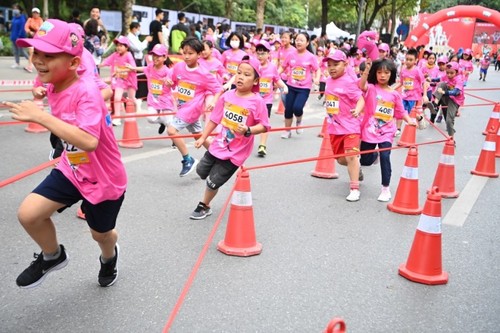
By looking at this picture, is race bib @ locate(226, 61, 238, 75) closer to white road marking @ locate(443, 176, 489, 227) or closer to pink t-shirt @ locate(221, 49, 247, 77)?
pink t-shirt @ locate(221, 49, 247, 77)

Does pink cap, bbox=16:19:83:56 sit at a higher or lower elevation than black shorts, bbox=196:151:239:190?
higher

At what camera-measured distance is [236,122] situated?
18.4 ft

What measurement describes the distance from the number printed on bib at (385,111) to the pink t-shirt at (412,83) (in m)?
5.00

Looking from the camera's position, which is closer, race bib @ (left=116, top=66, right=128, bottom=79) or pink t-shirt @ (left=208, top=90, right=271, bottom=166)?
pink t-shirt @ (left=208, top=90, right=271, bottom=166)

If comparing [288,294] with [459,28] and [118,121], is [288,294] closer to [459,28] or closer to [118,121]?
[118,121]

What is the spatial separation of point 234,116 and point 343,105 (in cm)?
199

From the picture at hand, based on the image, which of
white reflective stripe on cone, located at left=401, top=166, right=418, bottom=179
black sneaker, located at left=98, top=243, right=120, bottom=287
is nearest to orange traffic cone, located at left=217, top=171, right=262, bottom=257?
black sneaker, located at left=98, top=243, right=120, bottom=287

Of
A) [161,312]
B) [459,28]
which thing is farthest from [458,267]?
[459,28]

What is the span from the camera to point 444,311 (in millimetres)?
4023

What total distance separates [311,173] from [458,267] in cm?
355

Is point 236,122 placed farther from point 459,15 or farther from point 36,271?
point 459,15

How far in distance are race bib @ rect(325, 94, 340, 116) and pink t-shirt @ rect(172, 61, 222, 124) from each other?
1479 millimetres

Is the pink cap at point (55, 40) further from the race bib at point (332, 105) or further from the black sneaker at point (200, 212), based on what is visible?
the race bib at point (332, 105)

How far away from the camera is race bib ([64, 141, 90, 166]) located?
3.45 meters
